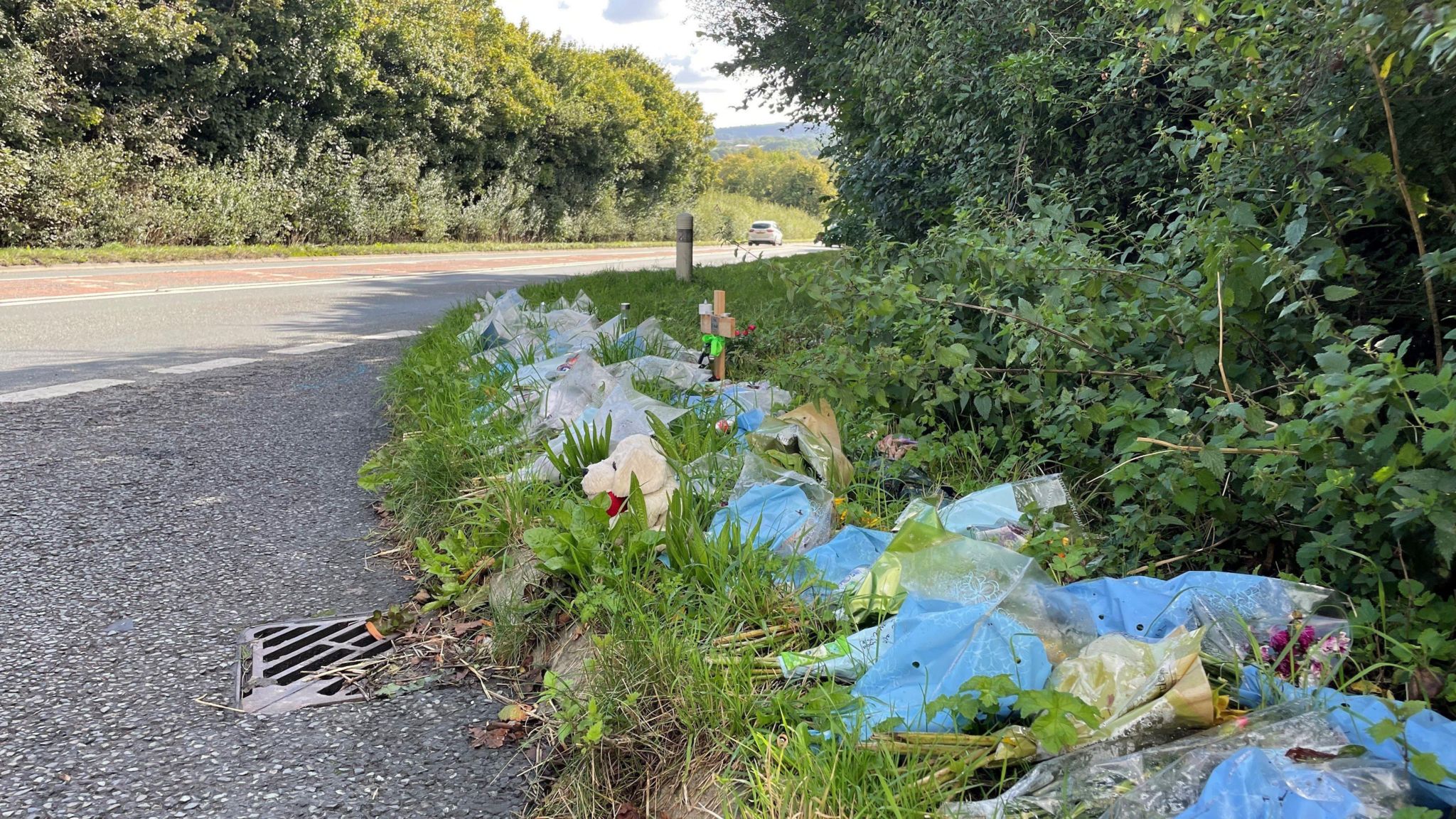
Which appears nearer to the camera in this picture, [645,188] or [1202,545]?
[1202,545]

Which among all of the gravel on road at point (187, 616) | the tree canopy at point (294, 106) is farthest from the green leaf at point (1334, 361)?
the tree canopy at point (294, 106)

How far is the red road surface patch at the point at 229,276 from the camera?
10.1 meters

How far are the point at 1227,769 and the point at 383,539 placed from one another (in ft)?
8.95

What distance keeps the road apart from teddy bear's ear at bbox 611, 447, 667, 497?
4.13 meters

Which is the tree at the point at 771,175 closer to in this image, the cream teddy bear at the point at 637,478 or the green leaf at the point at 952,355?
the green leaf at the point at 952,355

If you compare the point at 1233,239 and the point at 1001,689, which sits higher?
the point at 1233,239

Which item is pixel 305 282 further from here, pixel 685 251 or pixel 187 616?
pixel 187 616

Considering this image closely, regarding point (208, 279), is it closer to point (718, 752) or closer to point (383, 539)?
point (383, 539)

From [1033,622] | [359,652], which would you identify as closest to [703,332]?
[359,652]

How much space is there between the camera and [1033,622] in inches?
80.5

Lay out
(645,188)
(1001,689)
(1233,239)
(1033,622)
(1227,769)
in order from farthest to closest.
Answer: (645,188) → (1233,239) → (1033,622) → (1001,689) → (1227,769)

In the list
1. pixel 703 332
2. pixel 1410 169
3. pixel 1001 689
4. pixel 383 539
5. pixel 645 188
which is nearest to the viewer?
pixel 1001 689

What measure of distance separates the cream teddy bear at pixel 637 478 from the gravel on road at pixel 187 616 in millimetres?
687

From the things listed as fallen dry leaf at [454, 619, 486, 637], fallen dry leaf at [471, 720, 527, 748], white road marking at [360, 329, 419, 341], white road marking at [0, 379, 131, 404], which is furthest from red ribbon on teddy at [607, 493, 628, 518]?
white road marking at [360, 329, 419, 341]
